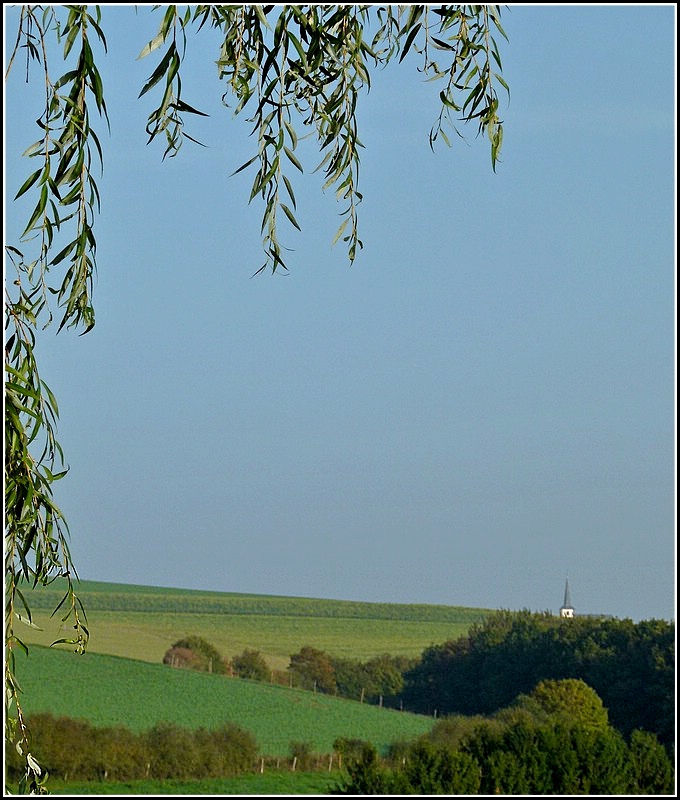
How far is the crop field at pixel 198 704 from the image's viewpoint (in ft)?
48.4

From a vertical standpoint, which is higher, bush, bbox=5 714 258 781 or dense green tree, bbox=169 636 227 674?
dense green tree, bbox=169 636 227 674

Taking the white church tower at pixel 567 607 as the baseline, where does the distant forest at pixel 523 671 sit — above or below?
below

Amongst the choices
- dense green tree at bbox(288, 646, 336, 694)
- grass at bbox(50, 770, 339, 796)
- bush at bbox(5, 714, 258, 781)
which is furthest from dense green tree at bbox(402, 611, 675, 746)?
bush at bbox(5, 714, 258, 781)

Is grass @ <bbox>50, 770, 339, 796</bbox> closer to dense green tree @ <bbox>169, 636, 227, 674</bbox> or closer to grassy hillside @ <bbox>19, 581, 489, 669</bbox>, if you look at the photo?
grassy hillside @ <bbox>19, 581, 489, 669</bbox>

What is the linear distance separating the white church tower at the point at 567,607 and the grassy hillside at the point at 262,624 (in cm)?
131

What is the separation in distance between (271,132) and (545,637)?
15663mm

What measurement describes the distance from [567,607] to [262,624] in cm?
519

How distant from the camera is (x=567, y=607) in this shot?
17703 mm

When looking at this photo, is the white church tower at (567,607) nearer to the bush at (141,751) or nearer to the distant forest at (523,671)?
the distant forest at (523,671)

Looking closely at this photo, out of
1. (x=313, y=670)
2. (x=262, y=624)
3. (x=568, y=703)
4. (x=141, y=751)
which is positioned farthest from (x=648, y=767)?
(x=141, y=751)

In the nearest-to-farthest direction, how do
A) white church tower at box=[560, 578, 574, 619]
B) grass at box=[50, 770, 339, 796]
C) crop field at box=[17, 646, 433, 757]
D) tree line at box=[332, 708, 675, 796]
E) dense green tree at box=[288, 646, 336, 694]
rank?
tree line at box=[332, 708, 675, 796] < grass at box=[50, 770, 339, 796] < crop field at box=[17, 646, 433, 757] < dense green tree at box=[288, 646, 336, 694] < white church tower at box=[560, 578, 574, 619]

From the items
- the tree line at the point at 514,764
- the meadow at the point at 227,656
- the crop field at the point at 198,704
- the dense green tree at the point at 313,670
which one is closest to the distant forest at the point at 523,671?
the dense green tree at the point at 313,670

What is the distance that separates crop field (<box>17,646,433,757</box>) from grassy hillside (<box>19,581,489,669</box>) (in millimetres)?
479

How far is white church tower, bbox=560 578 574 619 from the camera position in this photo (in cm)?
1702
